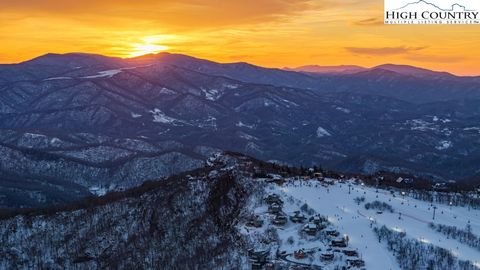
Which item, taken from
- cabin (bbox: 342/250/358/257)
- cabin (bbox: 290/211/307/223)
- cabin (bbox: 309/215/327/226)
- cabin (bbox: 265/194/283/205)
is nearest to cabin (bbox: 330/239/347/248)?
cabin (bbox: 342/250/358/257)

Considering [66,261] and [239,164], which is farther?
[239,164]

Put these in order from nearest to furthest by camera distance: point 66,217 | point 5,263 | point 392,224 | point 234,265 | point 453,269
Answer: point 453,269 < point 234,265 < point 392,224 < point 5,263 < point 66,217

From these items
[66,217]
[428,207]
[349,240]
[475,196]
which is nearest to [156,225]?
[66,217]

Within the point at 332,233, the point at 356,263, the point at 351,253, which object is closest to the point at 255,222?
the point at 332,233

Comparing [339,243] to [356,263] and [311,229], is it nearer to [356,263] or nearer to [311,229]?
[356,263]

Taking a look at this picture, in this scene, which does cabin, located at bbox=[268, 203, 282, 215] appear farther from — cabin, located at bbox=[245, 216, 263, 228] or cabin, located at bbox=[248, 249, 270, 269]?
cabin, located at bbox=[248, 249, 270, 269]

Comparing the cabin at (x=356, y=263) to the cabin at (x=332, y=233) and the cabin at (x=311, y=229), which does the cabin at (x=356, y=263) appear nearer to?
the cabin at (x=332, y=233)

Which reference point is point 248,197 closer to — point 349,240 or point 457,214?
point 349,240
